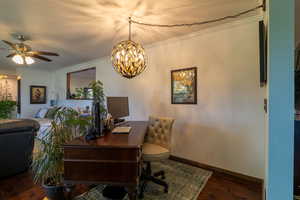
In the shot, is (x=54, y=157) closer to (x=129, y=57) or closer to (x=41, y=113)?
(x=129, y=57)

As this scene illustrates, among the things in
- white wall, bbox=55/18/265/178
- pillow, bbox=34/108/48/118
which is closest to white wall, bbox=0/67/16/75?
pillow, bbox=34/108/48/118

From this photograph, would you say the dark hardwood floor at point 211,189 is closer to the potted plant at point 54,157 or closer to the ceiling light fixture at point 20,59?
the potted plant at point 54,157

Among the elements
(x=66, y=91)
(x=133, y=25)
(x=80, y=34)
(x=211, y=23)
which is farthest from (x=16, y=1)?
(x=66, y=91)

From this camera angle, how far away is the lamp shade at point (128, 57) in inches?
76.2

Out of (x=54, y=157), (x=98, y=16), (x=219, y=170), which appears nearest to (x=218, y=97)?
(x=219, y=170)

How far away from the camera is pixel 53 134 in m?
1.74

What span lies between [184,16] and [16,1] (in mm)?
2214

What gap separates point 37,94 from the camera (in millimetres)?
6055

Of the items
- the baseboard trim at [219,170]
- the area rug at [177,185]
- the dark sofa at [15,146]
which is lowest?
the area rug at [177,185]

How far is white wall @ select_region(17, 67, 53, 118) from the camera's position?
5.69m

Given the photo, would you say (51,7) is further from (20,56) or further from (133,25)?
(20,56)

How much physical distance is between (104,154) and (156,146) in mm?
943

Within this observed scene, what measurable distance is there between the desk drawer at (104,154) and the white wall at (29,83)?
598 cm

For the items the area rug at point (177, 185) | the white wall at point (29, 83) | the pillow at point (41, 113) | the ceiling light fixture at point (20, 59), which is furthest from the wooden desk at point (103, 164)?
the white wall at point (29, 83)
